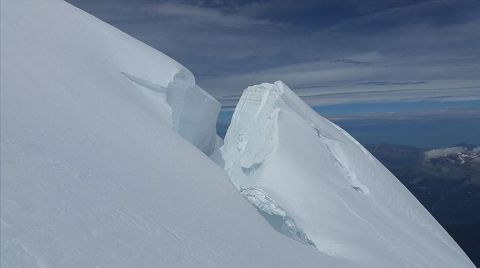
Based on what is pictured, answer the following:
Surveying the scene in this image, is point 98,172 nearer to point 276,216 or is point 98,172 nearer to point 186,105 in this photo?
point 276,216

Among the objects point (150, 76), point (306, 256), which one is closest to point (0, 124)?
point (306, 256)

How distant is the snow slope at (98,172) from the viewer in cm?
400

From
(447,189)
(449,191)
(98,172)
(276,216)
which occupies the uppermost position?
(98,172)

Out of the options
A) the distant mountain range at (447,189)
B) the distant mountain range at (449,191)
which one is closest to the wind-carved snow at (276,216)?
the distant mountain range at (449,191)

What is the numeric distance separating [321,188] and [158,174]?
4524 mm

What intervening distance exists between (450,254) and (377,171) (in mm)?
2553

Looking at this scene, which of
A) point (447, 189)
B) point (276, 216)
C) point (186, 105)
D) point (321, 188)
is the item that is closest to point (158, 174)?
point (276, 216)

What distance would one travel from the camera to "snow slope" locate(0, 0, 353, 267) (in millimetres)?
4000

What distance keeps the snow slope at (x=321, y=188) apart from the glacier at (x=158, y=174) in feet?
0.13

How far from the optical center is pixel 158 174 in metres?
6.19

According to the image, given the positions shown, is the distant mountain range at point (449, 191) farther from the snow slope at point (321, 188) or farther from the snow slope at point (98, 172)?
the snow slope at point (98, 172)

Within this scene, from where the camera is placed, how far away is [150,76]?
956cm

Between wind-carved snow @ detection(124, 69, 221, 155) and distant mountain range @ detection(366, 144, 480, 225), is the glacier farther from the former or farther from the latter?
distant mountain range @ detection(366, 144, 480, 225)

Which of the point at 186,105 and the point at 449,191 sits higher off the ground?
the point at 186,105
